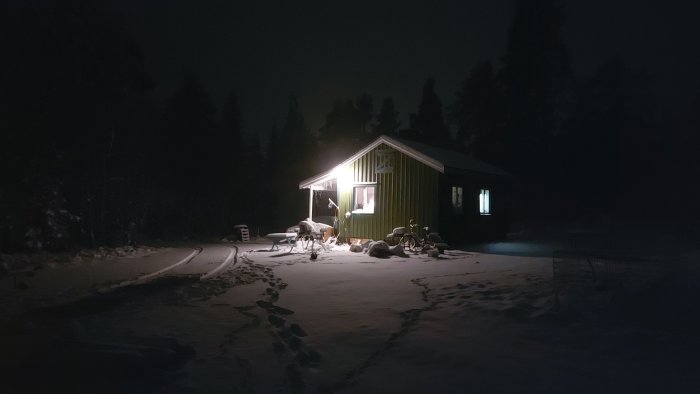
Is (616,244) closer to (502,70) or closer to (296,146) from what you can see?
(502,70)

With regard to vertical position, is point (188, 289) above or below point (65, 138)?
below

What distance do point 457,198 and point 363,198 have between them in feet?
12.2

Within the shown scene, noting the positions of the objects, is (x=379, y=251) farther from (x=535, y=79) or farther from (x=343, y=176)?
(x=535, y=79)

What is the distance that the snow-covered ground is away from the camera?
393 cm

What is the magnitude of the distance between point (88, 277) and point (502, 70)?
3517 cm

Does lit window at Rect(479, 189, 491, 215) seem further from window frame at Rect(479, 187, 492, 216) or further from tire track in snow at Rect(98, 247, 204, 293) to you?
tire track in snow at Rect(98, 247, 204, 293)

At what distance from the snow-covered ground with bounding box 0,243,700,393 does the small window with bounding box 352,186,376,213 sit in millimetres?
8293

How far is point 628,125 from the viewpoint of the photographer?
28.7 m

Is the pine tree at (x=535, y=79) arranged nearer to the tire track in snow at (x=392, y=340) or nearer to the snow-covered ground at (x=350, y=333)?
the snow-covered ground at (x=350, y=333)

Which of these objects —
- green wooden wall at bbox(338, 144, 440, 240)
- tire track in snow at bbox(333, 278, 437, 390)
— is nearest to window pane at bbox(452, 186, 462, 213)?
green wooden wall at bbox(338, 144, 440, 240)

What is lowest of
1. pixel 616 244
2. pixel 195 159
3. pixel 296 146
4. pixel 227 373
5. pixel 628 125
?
pixel 227 373

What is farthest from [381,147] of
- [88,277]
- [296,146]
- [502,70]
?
[296,146]

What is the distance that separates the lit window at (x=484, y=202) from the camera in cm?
1944

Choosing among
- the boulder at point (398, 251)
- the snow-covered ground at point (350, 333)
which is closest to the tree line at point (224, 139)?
the snow-covered ground at point (350, 333)
